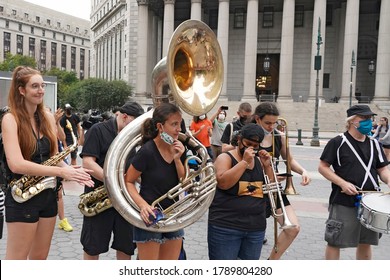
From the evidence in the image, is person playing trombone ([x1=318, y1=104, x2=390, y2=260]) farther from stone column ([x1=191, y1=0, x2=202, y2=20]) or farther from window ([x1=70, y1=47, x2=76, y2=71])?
window ([x1=70, y1=47, x2=76, y2=71])

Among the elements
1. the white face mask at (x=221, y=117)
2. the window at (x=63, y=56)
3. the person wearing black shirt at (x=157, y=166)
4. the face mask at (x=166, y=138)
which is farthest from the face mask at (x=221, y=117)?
the window at (x=63, y=56)

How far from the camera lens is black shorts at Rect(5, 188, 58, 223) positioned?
3.02 m

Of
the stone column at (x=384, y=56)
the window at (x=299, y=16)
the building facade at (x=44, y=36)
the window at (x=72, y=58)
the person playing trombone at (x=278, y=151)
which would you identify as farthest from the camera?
the window at (x=72, y=58)

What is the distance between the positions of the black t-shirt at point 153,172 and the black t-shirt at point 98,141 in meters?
0.55

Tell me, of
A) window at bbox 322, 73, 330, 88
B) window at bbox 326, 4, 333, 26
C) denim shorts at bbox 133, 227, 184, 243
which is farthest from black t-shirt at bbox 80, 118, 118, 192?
window at bbox 326, 4, 333, 26

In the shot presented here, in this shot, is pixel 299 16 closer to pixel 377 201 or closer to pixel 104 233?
pixel 377 201

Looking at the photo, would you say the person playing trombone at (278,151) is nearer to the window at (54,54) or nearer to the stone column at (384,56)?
the stone column at (384,56)

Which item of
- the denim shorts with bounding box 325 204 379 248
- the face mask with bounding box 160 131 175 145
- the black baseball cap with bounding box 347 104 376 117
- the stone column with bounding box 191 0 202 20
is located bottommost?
the denim shorts with bounding box 325 204 379 248

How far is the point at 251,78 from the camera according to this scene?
127 feet

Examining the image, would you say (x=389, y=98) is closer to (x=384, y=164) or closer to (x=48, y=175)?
(x=384, y=164)

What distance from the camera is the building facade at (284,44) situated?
3712 centimetres

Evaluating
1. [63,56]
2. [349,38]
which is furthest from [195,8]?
[63,56]

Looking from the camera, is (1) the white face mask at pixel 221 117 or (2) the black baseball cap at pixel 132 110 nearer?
(2) the black baseball cap at pixel 132 110

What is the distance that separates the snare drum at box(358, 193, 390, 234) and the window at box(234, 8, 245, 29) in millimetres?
42720
